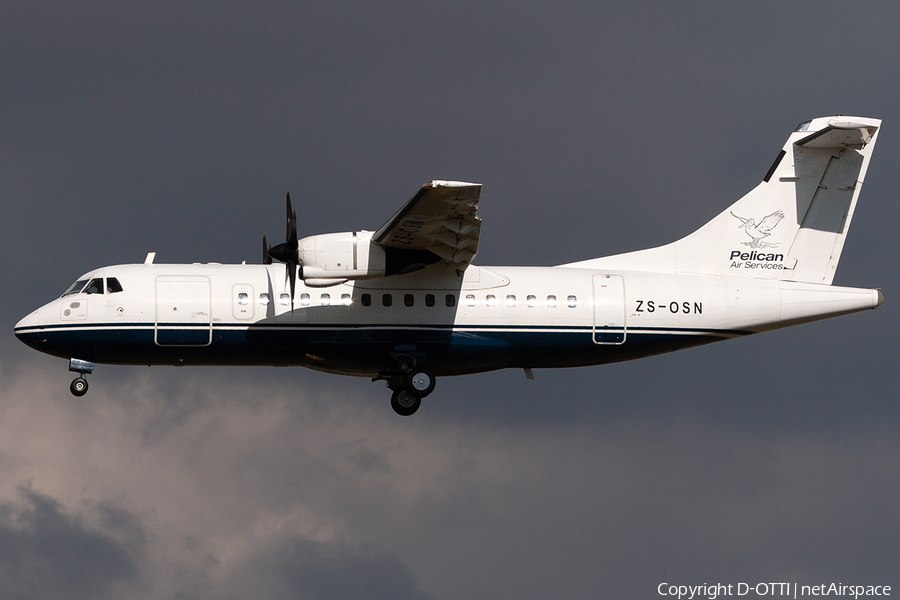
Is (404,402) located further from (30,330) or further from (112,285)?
(30,330)

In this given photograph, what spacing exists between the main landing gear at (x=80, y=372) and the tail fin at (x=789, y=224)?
11700 millimetres

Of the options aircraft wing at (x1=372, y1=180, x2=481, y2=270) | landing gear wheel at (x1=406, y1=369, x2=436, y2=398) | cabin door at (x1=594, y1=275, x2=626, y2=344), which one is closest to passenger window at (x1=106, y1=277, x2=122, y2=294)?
A: aircraft wing at (x1=372, y1=180, x2=481, y2=270)

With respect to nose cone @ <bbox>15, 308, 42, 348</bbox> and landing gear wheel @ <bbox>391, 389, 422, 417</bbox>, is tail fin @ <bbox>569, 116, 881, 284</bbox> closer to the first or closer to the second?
landing gear wheel @ <bbox>391, 389, 422, 417</bbox>

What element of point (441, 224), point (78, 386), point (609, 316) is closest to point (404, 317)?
point (441, 224)

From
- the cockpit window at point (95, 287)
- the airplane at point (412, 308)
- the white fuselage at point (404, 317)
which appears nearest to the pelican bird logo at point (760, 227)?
the airplane at point (412, 308)

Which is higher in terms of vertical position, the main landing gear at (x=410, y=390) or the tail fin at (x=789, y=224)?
the tail fin at (x=789, y=224)

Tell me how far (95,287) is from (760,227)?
52.1 ft

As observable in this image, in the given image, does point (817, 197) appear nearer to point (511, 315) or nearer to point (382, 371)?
point (511, 315)

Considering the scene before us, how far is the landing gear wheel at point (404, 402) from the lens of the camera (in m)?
28.4

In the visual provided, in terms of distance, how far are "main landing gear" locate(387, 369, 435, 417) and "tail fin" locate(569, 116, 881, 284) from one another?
16.3ft

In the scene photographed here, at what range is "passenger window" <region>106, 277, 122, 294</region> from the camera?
27.8 metres

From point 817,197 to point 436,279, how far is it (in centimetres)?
986

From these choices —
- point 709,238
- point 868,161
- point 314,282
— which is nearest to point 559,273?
point 709,238

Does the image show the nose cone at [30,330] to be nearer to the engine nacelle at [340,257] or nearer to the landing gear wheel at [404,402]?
the engine nacelle at [340,257]
